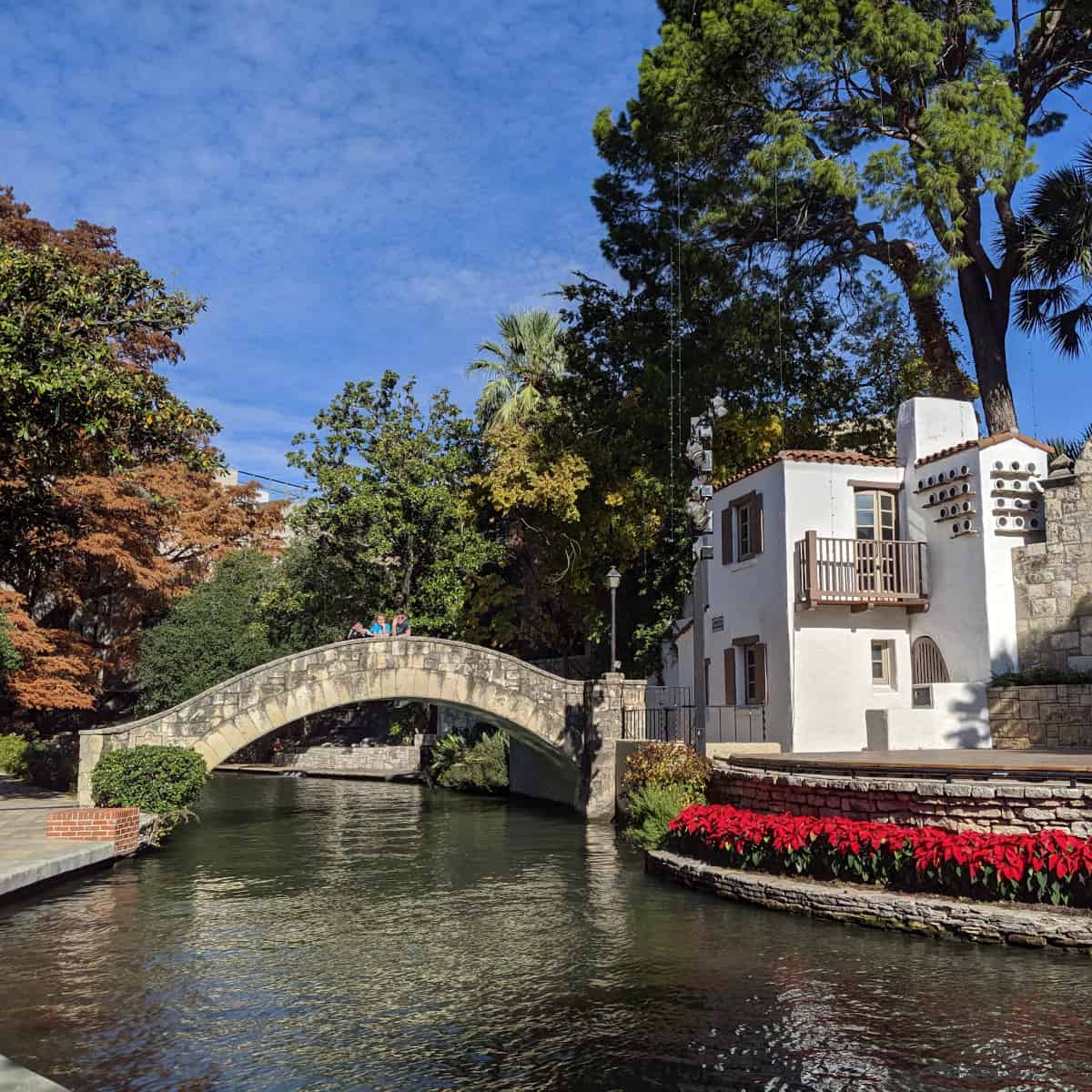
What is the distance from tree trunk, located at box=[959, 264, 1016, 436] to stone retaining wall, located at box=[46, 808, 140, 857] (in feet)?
68.8

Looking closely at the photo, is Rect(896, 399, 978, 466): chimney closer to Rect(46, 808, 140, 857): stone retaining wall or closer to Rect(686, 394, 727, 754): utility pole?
Rect(686, 394, 727, 754): utility pole

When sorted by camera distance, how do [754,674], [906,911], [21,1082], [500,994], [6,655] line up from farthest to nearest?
[754,674], [6,655], [906,911], [500,994], [21,1082]

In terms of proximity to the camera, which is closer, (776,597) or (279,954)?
(279,954)

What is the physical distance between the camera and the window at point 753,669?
24500mm

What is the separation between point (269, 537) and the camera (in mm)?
41000

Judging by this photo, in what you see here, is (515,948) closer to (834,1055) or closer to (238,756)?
(834,1055)

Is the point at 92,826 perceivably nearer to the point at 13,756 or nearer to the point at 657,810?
→ the point at 657,810

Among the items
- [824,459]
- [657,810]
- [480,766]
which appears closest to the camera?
[657,810]

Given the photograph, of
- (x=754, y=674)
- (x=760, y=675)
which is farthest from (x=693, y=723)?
(x=760, y=675)

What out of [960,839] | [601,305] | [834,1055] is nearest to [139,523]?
[601,305]

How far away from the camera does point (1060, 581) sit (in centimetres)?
2150

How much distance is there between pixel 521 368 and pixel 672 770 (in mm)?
22921

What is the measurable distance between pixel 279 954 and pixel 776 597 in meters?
14.5

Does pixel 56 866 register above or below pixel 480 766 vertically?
below
